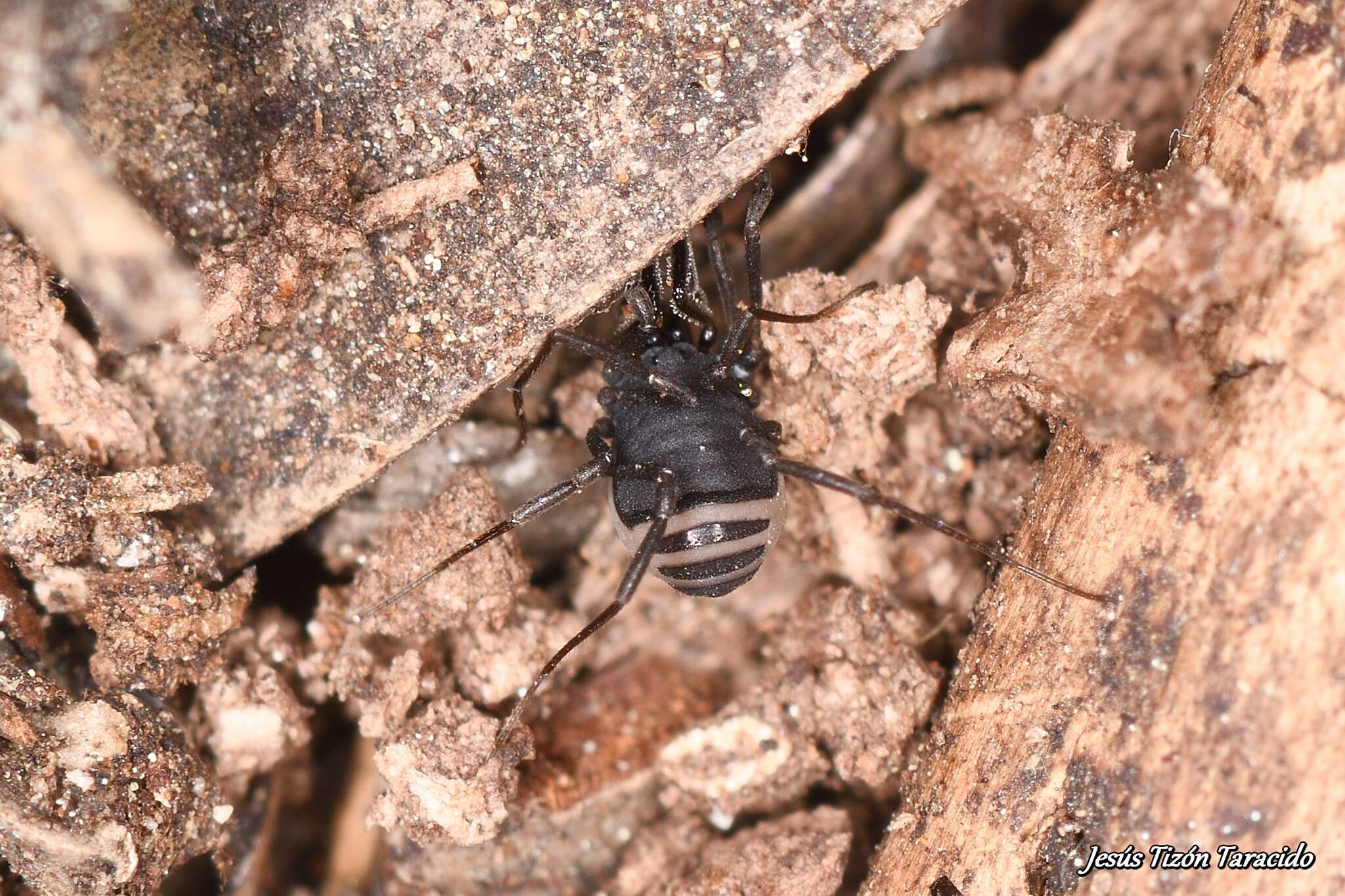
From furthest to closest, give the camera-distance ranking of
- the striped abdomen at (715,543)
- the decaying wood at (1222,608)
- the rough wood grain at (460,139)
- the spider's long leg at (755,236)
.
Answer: the spider's long leg at (755,236) → the striped abdomen at (715,543) → the rough wood grain at (460,139) → the decaying wood at (1222,608)

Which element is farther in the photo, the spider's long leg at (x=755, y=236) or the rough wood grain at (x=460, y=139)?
the spider's long leg at (x=755, y=236)

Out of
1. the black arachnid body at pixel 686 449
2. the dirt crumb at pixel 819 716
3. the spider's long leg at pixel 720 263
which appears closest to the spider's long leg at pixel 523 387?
the black arachnid body at pixel 686 449

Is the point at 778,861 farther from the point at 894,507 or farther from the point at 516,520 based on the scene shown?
the point at 516,520

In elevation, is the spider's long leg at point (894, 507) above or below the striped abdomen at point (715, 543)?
above

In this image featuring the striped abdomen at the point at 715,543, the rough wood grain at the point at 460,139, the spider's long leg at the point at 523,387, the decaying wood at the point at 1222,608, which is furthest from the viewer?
the striped abdomen at the point at 715,543

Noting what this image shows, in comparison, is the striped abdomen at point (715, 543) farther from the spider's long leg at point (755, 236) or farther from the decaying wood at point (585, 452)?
the spider's long leg at point (755, 236)

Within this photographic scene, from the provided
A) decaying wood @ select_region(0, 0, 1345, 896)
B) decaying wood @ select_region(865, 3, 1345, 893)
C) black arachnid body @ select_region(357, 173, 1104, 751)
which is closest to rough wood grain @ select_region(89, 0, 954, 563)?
decaying wood @ select_region(0, 0, 1345, 896)

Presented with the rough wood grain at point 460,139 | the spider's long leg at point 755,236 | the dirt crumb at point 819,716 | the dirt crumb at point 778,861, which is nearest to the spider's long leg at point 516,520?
the rough wood grain at point 460,139

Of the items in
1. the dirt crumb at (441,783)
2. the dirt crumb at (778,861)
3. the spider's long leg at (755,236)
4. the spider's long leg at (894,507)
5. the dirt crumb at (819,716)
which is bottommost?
the dirt crumb at (441,783)
